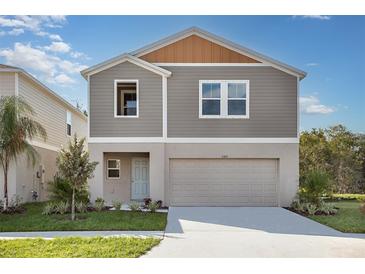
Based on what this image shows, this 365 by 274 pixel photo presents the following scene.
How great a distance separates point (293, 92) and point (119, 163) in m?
7.00

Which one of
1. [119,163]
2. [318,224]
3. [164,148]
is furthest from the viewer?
[119,163]

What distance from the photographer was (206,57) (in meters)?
13.1

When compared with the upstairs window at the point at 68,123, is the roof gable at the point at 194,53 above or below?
above

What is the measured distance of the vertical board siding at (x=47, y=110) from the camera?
13.6 meters

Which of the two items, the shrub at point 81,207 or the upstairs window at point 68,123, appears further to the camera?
the upstairs window at point 68,123

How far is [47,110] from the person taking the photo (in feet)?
52.2

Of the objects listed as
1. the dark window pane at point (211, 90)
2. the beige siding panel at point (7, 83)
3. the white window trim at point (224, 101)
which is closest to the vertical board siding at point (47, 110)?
the beige siding panel at point (7, 83)

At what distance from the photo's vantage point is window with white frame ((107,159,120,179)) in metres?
14.1

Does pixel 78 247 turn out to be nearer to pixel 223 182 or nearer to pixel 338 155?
pixel 223 182

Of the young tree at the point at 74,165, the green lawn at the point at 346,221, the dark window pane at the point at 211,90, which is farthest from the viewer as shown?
the dark window pane at the point at 211,90

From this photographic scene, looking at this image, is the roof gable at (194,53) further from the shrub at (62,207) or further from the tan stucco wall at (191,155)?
the shrub at (62,207)
